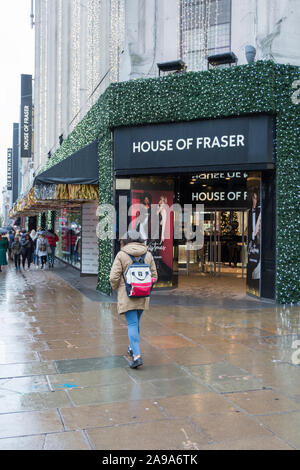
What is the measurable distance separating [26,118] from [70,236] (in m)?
22.9

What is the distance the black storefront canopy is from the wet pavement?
443 centimetres

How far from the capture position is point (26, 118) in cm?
4194

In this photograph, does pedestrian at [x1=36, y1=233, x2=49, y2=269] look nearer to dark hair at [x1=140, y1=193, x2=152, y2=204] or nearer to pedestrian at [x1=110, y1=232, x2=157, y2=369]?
dark hair at [x1=140, y1=193, x2=152, y2=204]

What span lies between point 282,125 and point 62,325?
260 inches

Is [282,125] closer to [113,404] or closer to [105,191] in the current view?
[105,191]

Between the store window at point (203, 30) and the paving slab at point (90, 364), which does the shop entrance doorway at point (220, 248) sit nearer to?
the store window at point (203, 30)

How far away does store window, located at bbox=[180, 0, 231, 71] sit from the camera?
42.7ft

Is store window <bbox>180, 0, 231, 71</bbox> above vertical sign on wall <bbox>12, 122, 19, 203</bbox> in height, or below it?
below

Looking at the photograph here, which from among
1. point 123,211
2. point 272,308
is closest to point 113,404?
point 272,308

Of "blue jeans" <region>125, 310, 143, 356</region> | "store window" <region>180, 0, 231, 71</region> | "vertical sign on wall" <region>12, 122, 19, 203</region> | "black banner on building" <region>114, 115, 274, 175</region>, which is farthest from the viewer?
"vertical sign on wall" <region>12, 122, 19, 203</region>

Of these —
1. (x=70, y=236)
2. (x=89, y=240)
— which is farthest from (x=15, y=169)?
(x=89, y=240)

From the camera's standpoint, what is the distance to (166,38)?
44.0 ft

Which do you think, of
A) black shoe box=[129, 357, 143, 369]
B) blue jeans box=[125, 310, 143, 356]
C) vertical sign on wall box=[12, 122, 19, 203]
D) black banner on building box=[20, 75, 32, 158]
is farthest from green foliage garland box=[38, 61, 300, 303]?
vertical sign on wall box=[12, 122, 19, 203]

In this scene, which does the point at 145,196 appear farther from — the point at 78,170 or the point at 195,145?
the point at 78,170
